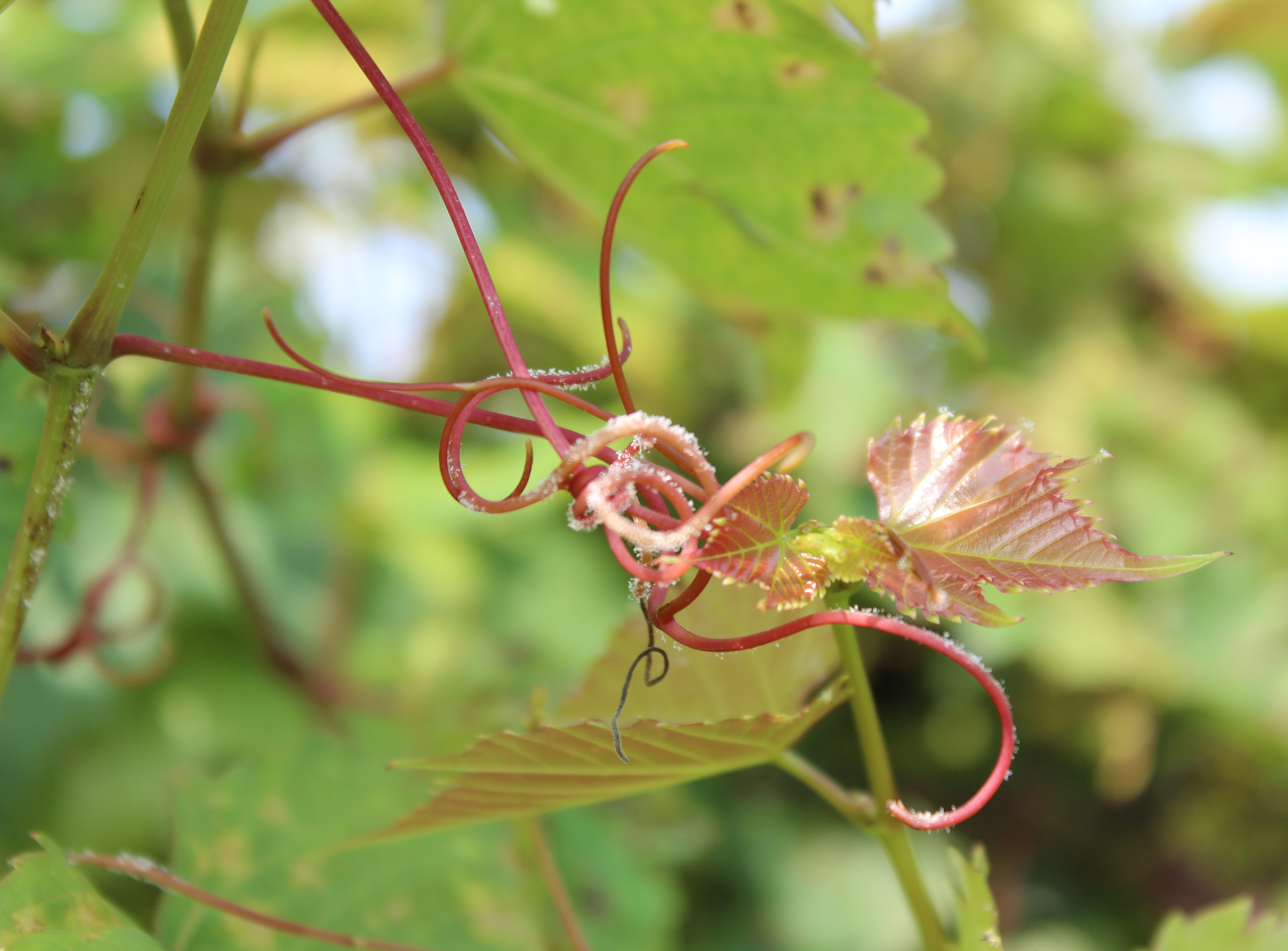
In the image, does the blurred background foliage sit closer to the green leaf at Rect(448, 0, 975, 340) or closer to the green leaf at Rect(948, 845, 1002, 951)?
the green leaf at Rect(448, 0, 975, 340)

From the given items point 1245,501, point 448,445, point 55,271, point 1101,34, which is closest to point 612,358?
point 448,445

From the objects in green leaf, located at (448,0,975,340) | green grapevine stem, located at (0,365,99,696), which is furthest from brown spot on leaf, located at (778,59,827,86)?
green grapevine stem, located at (0,365,99,696)

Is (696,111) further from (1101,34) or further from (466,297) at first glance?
(1101,34)

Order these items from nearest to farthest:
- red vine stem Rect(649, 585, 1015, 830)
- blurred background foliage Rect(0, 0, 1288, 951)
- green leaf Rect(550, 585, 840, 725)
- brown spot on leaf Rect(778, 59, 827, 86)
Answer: red vine stem Rect(649, 585, 1015, 830)
green leaf Rect(550, 585, 840, 725)
brown spot on leaf Rect(778, 59, 827, 86)
blurred background foliage Rect(0, 0, 1288, 951)

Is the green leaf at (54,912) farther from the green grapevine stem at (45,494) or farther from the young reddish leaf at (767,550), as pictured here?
the young reddish leaf at (767,550)

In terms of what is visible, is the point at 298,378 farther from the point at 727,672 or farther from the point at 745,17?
the point at 745,17
